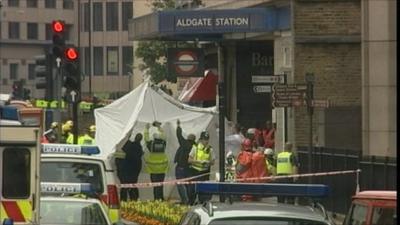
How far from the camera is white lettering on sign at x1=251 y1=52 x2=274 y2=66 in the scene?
41.2 meters

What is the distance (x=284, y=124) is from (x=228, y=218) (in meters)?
23.0

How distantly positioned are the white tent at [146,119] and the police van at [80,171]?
10.3 meters

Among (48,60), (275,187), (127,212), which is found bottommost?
(127,212)

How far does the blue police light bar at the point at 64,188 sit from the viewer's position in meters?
15.5

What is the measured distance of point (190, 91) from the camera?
140 feet

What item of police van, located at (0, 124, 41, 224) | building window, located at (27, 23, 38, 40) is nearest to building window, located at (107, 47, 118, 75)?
building window, located at (27, 23, 38, 40)

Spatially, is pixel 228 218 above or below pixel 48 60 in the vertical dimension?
below

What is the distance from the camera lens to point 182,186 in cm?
2681

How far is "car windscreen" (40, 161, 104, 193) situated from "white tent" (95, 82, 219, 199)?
413 inches

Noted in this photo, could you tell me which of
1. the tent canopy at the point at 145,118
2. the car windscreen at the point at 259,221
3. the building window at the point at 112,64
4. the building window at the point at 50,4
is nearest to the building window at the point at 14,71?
the building window at the point at 50,4

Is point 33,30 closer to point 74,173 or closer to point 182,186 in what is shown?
point 182,186

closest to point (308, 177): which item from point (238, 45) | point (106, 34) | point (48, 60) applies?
point (48, 60)

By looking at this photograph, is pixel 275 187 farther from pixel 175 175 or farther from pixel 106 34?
pixel 106 34

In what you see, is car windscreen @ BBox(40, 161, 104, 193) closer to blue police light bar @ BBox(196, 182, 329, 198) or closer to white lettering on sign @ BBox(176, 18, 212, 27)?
blue police light bar @ BBox(196, 182, 329, 198)
